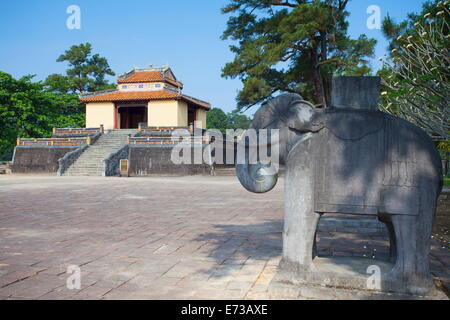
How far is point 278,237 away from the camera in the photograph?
5.11 metres

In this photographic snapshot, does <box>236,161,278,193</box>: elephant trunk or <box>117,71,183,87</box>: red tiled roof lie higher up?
<box>117,71,183,87</box>: red tiled roof

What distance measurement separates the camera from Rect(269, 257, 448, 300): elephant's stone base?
2.74m

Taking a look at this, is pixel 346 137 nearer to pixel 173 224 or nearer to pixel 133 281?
pixel 133 281

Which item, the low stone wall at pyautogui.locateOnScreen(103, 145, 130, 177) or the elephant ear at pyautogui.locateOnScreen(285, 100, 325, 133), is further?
the low stone wall at pyautogui.locateOnScreen(103, 145, 130, 177)

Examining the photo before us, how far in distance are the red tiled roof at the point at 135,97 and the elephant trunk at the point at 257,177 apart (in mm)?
27158

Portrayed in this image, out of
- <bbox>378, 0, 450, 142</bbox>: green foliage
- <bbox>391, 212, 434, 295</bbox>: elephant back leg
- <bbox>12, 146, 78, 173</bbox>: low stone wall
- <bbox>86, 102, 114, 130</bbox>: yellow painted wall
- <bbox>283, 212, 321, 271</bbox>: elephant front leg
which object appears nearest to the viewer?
<bbox>391, 212, 434, 295</bbox>: elephant back leg

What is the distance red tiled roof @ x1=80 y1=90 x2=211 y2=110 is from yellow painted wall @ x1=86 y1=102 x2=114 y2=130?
541mm

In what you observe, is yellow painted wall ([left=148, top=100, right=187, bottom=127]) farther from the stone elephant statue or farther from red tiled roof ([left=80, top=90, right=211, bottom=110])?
the stone elephant statue

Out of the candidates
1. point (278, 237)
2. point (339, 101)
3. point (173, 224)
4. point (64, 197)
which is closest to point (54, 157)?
point (64, 197)

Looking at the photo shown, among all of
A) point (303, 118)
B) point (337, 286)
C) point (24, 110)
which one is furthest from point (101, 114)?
point (337, 286)

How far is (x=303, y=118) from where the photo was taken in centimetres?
290

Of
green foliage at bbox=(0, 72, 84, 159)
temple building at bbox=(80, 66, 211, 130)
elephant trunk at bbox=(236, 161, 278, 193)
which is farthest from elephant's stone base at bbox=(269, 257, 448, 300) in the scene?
green foliage at bbox=(0, 72, 84, 159)

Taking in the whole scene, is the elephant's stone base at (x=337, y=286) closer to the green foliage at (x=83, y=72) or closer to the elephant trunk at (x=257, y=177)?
the elephant trunk at (x=257, y=177)

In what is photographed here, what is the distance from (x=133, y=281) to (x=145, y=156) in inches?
807
